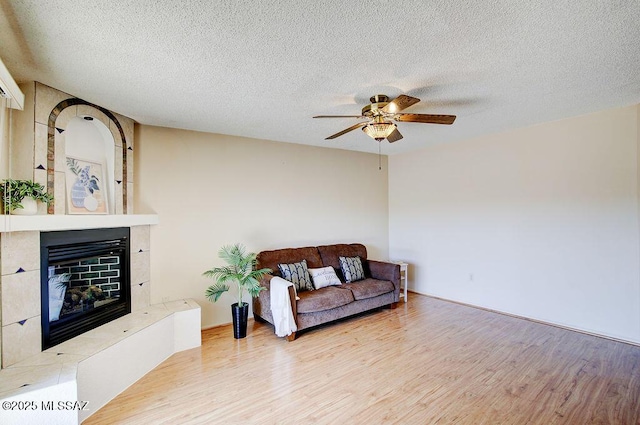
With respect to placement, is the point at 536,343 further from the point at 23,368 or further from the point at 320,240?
the point at 23,368

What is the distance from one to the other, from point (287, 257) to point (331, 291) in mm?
804

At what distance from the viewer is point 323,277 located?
4164 millimetres

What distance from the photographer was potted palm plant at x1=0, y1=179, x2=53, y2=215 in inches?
86.3

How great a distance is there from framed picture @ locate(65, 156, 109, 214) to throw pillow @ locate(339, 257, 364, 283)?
9.95 ft

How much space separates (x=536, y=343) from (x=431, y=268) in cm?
202

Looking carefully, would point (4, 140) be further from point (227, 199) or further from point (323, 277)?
point (323, 277)

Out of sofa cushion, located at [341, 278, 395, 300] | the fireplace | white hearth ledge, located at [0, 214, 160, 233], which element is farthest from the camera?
sofa cushion, located at [341, 278, 395, 300]

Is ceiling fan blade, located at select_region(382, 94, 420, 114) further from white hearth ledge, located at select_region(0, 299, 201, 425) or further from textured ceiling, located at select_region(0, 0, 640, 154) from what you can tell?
white hearth ledge, located at select_region(0, 299, 201, 425)

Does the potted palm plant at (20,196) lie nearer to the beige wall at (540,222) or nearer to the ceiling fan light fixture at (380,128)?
the ceiling fan light fixture at (380,128)

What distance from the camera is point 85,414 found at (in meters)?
2.14

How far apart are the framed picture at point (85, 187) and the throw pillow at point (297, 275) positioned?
2.08m

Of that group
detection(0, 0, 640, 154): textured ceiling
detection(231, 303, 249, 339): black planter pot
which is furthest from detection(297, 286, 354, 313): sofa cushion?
detection(0, 0, 640, 154): textured ceiling

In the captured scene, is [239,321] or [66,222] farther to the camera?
[239,321]

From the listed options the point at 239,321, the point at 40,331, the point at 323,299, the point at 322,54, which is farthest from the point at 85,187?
the point at 323,299
